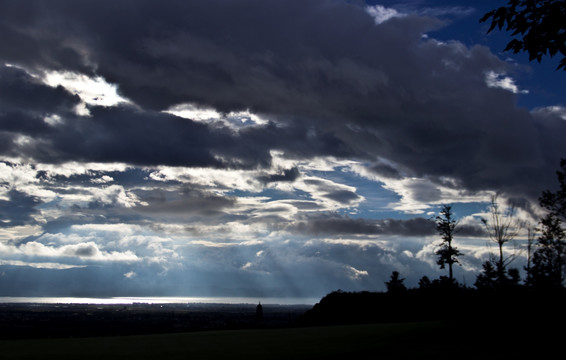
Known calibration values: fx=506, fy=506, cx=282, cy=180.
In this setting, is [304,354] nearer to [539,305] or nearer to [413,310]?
[539,305]

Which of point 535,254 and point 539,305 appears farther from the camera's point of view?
point 535,254

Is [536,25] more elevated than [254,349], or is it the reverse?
[536,25]

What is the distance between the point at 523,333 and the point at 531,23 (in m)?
15.9

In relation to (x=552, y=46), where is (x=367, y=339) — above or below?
below

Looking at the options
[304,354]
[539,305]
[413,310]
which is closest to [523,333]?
[539,305]

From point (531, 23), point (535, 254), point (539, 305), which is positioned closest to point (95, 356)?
point (531, 23)

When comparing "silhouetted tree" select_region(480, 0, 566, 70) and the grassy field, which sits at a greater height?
"silhouetted tree" select_region(480, 0, 566, 70)

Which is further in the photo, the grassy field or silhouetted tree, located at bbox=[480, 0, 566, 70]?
the grassy field

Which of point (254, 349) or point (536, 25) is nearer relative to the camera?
point (536, 25)

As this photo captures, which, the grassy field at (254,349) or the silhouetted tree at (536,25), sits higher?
the silhouetted tree at (536,25)

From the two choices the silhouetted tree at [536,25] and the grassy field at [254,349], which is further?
the grassy field at [254,349]

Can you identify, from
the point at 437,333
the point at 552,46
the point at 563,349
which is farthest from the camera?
the point at 437,333

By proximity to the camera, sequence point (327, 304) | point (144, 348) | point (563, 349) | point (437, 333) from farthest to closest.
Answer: point (327, 304) → point (437, 333) → point (144, 348) → point (563, 349)

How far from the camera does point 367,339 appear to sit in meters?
20.8
